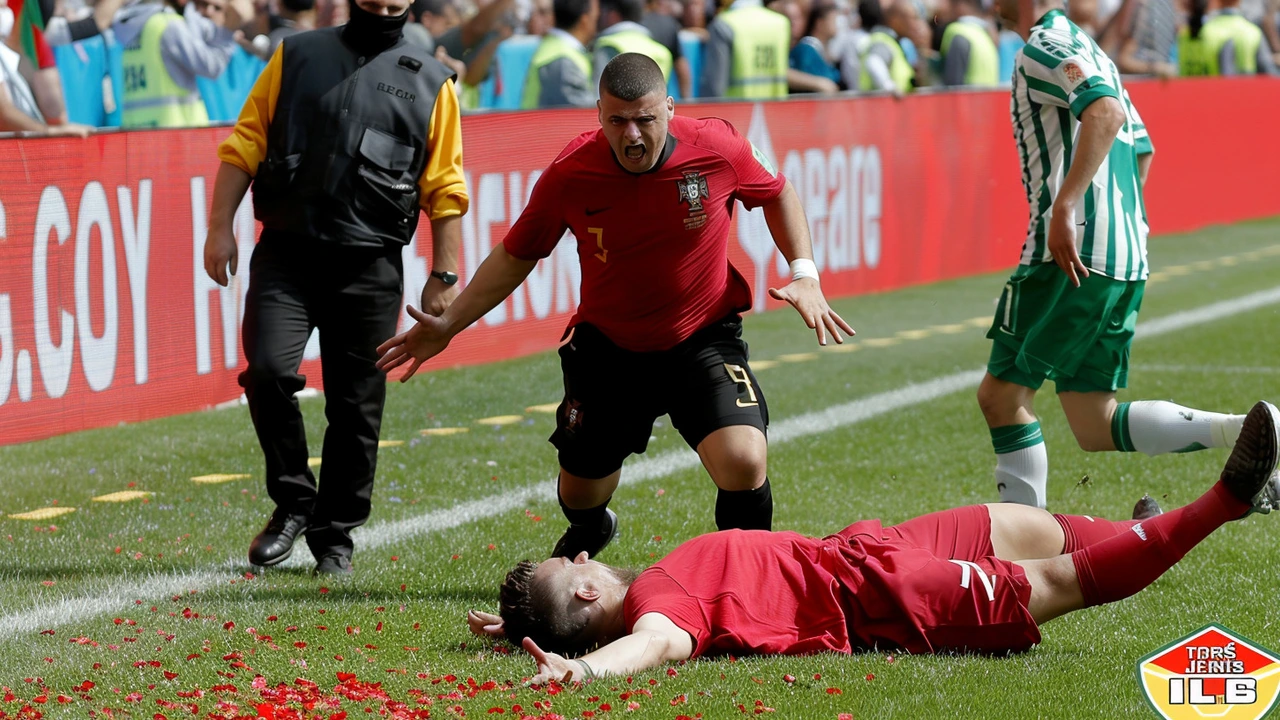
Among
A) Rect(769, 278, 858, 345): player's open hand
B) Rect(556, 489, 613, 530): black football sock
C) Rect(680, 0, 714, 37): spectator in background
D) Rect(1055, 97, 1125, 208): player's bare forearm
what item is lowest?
Rect(556, 489, 613, 530): black football sock

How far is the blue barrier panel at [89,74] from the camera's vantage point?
1123 cm

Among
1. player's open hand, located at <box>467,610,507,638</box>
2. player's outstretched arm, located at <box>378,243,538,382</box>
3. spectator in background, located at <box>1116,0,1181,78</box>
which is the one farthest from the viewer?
spectator in background, located at <box>1116,0,1181,78</box>

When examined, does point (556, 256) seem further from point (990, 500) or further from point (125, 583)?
point (125, 583)

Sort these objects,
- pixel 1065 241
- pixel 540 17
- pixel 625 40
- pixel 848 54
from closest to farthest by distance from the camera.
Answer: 1. pixel 1065 241
2. pixel 625 40
3. pixel 540 17
4. pixel 848 54

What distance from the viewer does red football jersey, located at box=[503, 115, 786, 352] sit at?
17.9 ft

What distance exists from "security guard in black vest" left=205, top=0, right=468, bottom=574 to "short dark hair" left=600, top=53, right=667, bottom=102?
46.0 inches

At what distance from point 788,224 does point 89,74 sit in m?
7.13

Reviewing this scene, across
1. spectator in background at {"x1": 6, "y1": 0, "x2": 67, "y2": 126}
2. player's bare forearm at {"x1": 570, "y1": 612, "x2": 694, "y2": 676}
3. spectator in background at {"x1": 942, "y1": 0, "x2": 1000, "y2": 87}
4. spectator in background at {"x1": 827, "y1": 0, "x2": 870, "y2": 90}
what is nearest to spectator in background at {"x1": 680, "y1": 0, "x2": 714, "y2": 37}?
spectator in background at {"x1": 827, "y1": 0, "x2": 870, "y2": 90}

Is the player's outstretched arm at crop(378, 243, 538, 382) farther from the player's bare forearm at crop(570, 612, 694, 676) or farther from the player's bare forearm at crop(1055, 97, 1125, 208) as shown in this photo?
the player's bare forearm at crop(1055, 97, 1125, 208)

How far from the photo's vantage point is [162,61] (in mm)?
11227

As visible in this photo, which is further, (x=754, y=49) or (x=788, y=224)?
(x=754, y=49)

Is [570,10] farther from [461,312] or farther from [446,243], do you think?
[461,312]

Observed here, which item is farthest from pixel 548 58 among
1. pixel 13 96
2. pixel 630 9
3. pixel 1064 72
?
pixel 1064 72

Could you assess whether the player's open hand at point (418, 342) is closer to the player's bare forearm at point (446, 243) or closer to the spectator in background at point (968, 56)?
the player's bare forearm at point (446, 243)
